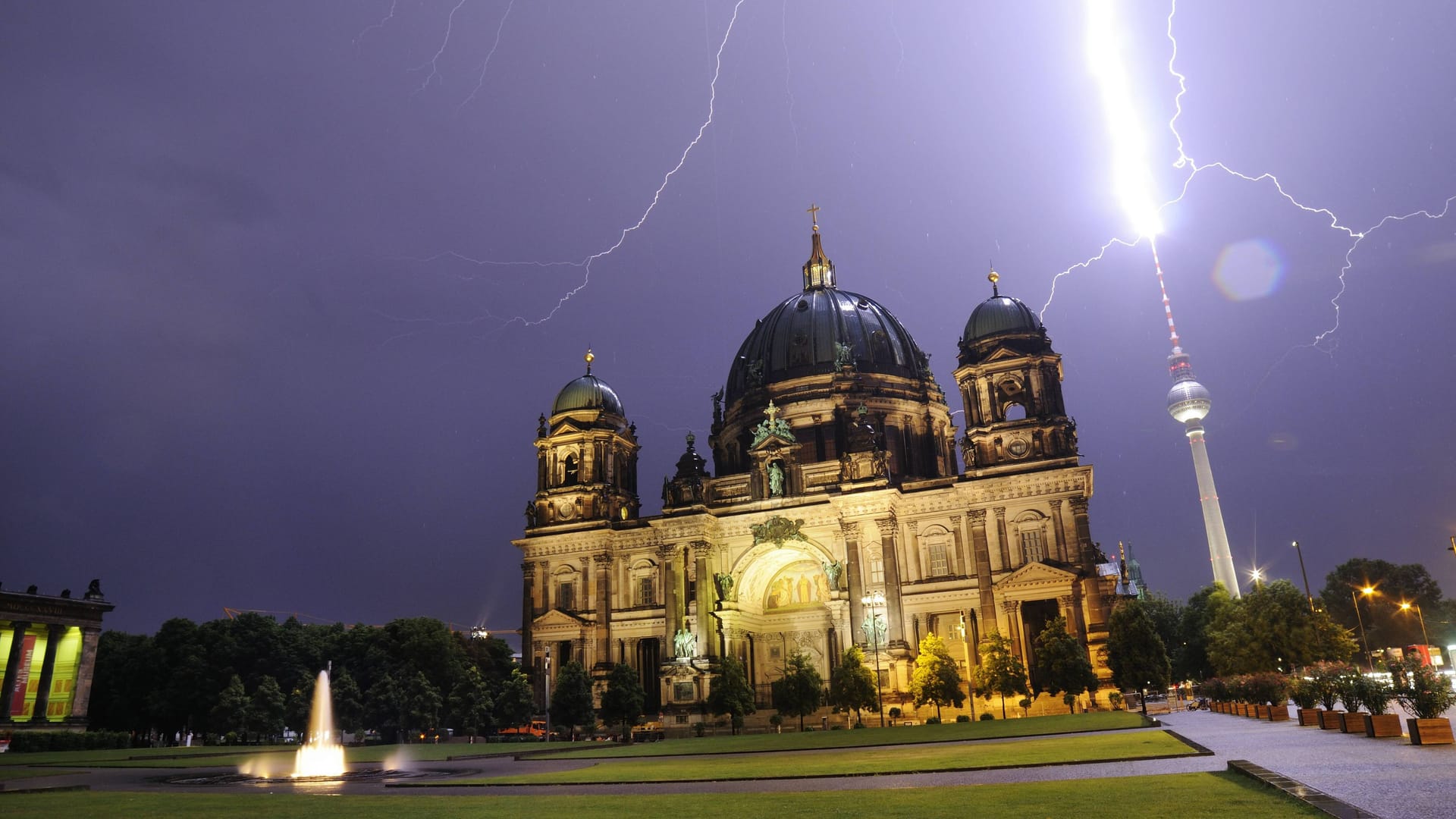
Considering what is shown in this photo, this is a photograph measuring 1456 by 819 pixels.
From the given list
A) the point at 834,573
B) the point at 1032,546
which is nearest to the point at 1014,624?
the point at 1032,546

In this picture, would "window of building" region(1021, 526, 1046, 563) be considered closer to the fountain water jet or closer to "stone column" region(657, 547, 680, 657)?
"stone column" region(657, 547, 680, 657)

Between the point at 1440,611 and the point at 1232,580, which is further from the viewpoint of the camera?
the point at 1232,580

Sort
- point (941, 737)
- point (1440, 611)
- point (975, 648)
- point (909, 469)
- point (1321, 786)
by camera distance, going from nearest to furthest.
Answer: point (1321, 786), point (941, 737), point (975, 648), point (909, 469), point (1440, 611)

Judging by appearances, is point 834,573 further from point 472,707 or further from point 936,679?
point 472,707

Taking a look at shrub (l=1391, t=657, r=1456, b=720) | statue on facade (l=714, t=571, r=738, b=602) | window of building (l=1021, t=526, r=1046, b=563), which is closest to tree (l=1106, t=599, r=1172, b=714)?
window of building (l=1021, t=526, r=1046, b=563)

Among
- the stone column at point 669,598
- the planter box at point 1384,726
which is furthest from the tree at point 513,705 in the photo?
the planter box at point 1384,726

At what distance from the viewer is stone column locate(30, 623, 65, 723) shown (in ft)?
209

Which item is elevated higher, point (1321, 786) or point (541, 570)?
point (541, 570)

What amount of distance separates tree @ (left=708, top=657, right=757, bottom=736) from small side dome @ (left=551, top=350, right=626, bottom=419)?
87.2 ft

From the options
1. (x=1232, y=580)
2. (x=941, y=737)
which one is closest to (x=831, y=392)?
(x=941, y=737)

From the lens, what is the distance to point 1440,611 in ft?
337

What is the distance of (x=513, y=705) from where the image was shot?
2510 inches

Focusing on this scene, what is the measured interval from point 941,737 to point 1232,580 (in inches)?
6424

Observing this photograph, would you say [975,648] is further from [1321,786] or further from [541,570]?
[1321,786]
